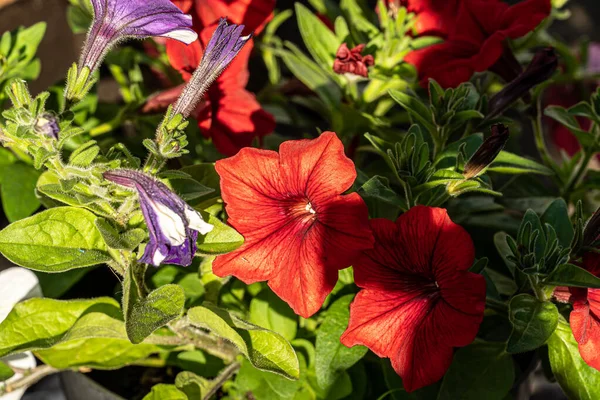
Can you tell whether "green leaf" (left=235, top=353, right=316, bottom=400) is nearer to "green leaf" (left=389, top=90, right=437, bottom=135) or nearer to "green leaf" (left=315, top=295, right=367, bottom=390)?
"green leaf" (left=315, top=295, right=367, bottom=390)

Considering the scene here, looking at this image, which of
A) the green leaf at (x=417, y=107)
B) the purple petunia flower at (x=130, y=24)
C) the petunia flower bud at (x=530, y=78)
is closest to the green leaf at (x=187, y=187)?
the purple petunia flower at (x=130, y=24)

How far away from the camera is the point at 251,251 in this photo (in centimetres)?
61

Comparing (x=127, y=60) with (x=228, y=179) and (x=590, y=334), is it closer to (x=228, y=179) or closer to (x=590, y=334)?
(x=228, y=179)

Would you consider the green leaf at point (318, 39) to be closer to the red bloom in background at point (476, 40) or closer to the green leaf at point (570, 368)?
the red bloom in background at point (476, 40)

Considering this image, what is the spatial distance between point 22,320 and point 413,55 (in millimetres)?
545

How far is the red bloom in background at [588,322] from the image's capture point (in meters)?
0.58

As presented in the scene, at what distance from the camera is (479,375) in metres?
0.67

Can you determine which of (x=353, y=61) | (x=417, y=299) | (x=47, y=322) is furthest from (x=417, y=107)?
(x=47, y=322)

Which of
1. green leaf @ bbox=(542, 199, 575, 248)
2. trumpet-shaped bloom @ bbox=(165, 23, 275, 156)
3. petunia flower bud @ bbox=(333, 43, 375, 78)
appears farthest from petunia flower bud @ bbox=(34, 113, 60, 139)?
green leaf @ bbox=(542, 199, 575, 248)

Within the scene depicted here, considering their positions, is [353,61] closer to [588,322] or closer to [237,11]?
[237,11]

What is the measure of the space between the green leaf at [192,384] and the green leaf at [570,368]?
36 cm

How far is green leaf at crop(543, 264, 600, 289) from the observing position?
56 centimetres

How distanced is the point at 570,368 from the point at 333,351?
0.77ft

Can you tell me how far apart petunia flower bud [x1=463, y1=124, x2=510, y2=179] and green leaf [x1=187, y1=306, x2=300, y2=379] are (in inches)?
9.5
